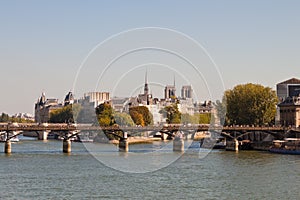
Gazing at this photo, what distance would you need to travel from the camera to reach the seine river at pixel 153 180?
1077 inches

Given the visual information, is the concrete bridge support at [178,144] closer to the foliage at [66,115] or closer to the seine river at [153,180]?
the seine river at [153,180]

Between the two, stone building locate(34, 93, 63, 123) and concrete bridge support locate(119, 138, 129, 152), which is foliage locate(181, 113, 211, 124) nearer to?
concrete bridge support locate(119, 138, 129, 152)

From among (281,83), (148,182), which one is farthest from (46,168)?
(281,83)

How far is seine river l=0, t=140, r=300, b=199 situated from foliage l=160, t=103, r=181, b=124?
60085 millimetres

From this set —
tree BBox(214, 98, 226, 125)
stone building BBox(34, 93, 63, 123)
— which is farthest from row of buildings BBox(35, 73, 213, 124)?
tree BBox(214, 98, 226, 125)

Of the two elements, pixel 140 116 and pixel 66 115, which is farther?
pixel 66 115

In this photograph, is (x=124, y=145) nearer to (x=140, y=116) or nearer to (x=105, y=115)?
(x=105, y=115)

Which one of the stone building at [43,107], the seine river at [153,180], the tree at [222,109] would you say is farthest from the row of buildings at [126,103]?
the seine river at [153,180]

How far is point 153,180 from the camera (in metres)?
32.5

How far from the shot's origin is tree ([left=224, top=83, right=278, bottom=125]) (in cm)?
6531

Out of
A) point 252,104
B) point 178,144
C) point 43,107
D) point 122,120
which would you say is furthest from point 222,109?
point 43,107

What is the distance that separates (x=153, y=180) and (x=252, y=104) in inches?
1374

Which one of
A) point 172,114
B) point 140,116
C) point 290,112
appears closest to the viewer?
point 290,112

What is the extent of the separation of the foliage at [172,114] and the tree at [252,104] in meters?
35.6
